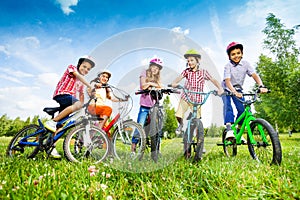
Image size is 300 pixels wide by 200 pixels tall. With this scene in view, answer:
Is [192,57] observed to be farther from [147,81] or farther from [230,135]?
[230,135]

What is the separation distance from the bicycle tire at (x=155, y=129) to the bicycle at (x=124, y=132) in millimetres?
170

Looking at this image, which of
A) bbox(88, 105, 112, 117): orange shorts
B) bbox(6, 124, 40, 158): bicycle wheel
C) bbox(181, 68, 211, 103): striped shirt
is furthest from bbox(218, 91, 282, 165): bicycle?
bbox(6, 124, 40, 158): bicycle wheel

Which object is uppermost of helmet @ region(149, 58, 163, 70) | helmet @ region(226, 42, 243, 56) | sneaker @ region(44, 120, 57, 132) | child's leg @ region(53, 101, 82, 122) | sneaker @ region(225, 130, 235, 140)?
helmet @ region(226, 42, 243, 56)

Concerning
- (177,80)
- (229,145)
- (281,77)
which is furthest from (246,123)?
(281,77)

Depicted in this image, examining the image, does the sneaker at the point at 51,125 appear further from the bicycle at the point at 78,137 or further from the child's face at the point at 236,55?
the child's face at the point at 236,55

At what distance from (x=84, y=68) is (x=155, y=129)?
198 cm

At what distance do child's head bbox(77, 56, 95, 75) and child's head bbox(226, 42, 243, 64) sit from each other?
2957mm

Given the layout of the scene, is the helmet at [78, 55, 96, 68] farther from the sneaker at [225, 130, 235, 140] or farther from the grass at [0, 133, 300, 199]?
the sneaker at [225, 130, 235, 140]

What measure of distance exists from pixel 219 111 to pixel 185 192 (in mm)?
Result: 2343

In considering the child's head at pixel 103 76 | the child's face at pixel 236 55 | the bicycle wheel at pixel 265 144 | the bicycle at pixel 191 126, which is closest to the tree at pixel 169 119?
the bicycle at pixel 191 126

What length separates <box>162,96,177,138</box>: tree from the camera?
463 centimetres

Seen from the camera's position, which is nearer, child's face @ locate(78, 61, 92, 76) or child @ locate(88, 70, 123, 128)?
child's face @ locate(78, 61, 92, 76)

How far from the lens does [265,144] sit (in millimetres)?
3957

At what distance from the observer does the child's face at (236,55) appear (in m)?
5.13
